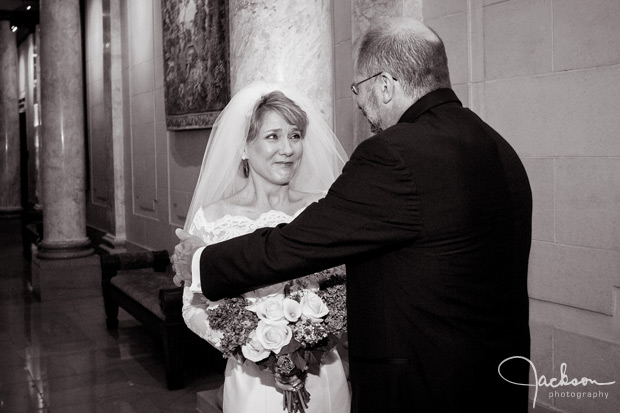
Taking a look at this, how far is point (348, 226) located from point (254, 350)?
2.60 ft

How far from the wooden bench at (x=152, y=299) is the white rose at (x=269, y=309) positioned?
3.17m

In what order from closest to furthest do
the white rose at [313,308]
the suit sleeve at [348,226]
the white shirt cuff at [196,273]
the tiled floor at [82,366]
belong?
the suit sleeve at [348,226] < the white shirt cuff at [196,273] < the white rose at [313,308] < the tiled floor at [82,366]

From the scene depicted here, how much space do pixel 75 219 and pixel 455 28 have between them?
713 centimetres

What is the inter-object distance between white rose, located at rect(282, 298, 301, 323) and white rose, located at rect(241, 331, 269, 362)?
0.45 ft

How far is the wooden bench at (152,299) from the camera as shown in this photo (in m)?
5.59

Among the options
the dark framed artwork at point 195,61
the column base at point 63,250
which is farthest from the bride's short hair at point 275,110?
the column base at point 63,250

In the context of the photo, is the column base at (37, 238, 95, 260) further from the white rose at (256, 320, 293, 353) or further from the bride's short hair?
the white rose at (256, 320, 293, 353)

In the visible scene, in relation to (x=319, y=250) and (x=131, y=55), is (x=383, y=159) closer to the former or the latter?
(x=319, y=250)

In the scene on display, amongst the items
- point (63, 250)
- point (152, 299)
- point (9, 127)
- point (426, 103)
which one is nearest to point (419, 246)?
point (426, 103)

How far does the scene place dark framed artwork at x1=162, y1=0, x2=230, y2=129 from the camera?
A: 738cm

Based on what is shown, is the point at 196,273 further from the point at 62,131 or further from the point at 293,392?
the point at 62,131

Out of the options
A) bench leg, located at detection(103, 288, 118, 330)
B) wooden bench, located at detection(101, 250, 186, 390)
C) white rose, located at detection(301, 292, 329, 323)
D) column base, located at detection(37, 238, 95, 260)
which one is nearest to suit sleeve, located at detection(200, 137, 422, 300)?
white rose, located at detection(301, 292, 329, 323)

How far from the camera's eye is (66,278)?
9.48 meters

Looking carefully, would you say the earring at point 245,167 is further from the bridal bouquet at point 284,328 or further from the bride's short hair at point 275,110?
the bridal bouquet at point 284,328
